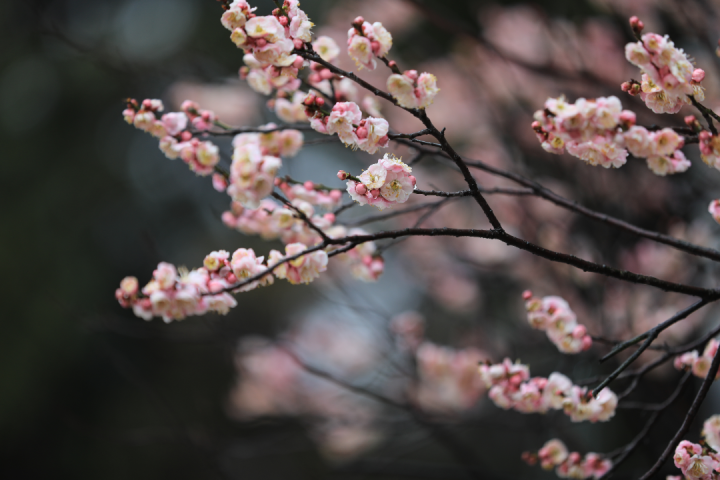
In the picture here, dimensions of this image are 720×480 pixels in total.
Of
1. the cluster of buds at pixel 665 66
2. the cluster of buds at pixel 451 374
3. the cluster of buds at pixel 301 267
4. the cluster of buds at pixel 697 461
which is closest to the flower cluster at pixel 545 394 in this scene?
the cluster of buds at pixel 697 461

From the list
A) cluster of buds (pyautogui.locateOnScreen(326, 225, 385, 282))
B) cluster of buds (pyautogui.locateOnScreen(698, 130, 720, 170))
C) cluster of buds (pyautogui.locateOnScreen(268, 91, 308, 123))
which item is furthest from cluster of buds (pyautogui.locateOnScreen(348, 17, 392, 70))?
cluster of buds (pyautogui.locateOnScreen(698, 130, 720, 170))

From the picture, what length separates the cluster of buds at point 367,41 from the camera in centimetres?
95

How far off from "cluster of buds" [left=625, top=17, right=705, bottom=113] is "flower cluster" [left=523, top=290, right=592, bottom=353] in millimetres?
499

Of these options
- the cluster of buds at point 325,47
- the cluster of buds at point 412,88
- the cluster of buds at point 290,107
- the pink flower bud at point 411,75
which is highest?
the cluster of buds at point 290,107

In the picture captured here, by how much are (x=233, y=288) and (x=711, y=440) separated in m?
1.01

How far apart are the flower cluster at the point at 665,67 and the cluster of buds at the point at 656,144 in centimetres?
6

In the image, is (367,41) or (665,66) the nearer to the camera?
(665,66)

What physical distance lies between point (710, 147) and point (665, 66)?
173mm

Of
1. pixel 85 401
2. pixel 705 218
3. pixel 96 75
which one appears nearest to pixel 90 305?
pixel 85 401

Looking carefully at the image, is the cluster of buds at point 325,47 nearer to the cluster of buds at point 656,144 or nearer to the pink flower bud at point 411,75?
the pink flower bud at point 411,75

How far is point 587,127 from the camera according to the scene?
82cm

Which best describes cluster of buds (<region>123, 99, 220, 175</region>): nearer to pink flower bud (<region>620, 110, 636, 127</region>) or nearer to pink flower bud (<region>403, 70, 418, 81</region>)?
pink flower bud (<region>403, 70, 418, 81</region>)

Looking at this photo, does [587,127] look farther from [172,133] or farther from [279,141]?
[172,133]

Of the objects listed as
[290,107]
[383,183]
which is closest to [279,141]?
[290,107]
